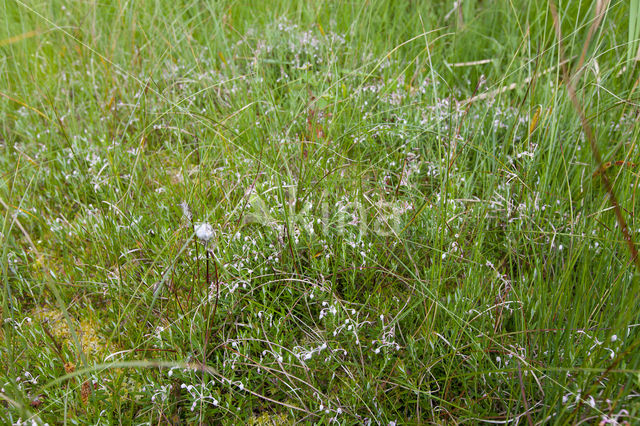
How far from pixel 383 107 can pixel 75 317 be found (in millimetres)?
2156

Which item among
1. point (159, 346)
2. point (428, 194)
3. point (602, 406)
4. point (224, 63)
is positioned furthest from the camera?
point (224, 63)

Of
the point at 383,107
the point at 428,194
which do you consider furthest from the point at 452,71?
the point at 428,194

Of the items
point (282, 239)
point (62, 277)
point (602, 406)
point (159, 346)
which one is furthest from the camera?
point (62, 277)

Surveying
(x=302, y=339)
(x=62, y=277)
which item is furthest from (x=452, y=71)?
(x=62, y=277)

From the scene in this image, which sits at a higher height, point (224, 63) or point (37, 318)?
point (224, 63)

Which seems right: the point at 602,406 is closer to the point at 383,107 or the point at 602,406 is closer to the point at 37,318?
the point at 383,107

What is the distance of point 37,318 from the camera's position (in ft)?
7.54

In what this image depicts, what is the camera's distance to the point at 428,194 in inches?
105

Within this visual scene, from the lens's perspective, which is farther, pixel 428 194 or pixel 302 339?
pixel 428 194

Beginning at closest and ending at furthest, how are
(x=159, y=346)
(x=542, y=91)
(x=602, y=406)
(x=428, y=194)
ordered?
(x=602, y=406) < (x=159, y=346) < (x=428, y=194) < (x=542, y=91)

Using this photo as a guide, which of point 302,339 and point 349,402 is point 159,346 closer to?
point 302,339

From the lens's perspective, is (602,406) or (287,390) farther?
(287,390)

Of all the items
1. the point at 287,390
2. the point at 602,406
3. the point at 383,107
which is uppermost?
the point at 383,107

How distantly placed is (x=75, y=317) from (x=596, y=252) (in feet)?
7.92
